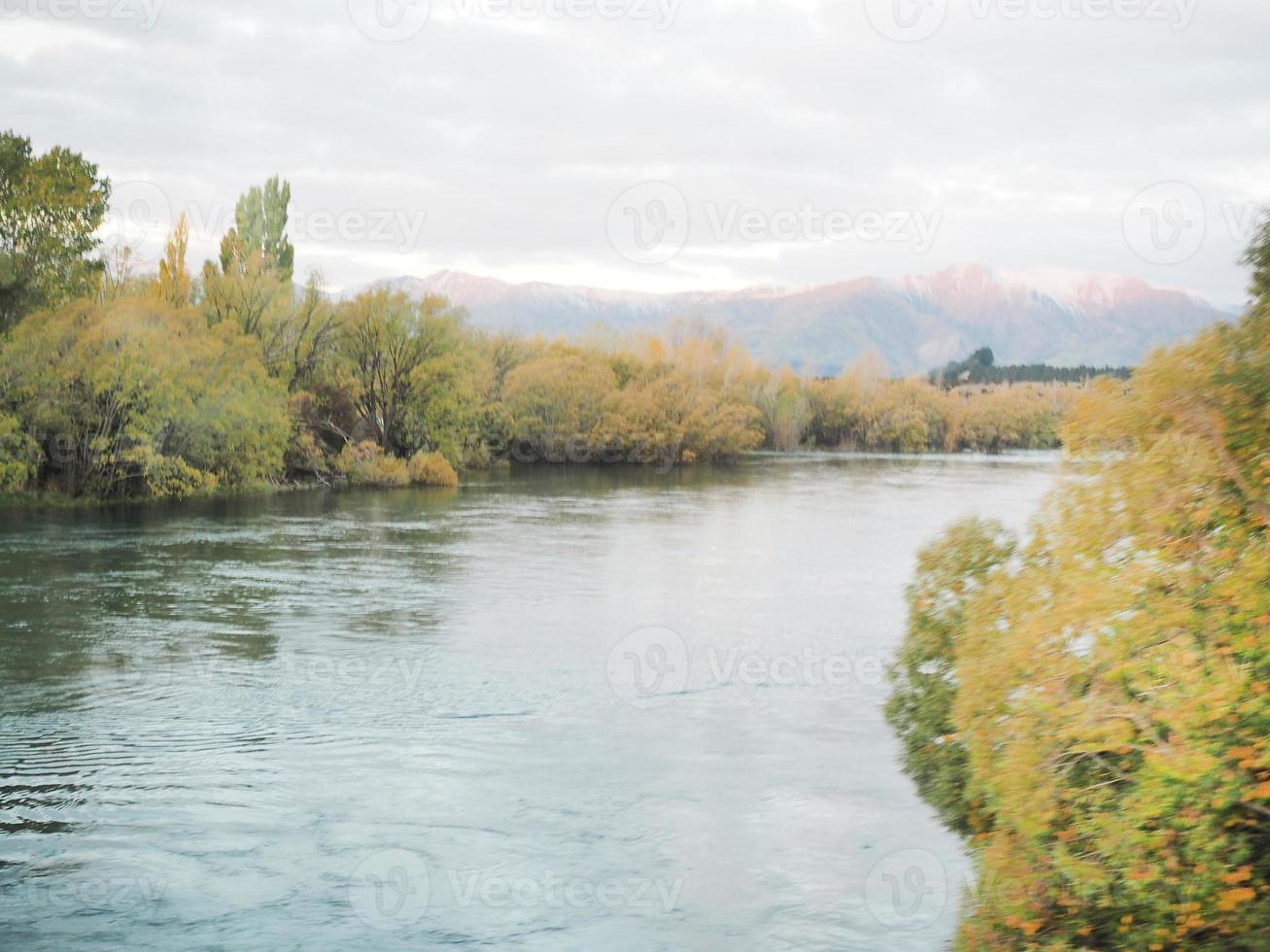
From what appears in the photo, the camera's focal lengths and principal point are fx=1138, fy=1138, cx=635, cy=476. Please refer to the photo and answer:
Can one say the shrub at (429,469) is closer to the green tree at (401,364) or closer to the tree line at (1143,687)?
the green tree at (401,364)

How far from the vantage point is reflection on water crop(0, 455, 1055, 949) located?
348 inches

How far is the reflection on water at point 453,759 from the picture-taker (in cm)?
884

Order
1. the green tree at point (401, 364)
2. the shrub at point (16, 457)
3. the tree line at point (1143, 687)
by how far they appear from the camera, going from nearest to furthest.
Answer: the tree line at point (1143, 687) < the shrub at point (16, 457) < the green tree at point (401, 364)

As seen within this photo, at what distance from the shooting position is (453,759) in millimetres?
12508

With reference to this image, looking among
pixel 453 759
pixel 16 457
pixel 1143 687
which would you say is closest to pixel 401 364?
pixel 16 457

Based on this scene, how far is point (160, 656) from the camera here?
1719 cm

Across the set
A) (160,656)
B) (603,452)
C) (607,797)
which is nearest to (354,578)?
(160,656)

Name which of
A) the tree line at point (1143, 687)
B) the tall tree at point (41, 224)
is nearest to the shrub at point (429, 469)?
the tall tree at point (41, 224)

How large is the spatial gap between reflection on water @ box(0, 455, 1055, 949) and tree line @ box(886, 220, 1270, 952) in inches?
105

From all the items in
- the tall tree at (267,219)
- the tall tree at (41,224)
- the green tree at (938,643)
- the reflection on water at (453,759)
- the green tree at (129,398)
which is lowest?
the reflection on water at (453,759)

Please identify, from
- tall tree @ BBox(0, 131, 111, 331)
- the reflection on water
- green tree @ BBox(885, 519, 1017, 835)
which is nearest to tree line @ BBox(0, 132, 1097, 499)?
tall tree @ BBox(0, 131, 111, 331)

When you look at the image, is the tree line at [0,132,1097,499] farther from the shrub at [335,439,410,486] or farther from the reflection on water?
the reflection on water

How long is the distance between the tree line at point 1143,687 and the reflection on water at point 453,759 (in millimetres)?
2655

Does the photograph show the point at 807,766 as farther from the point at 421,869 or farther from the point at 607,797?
the point at 421,869
